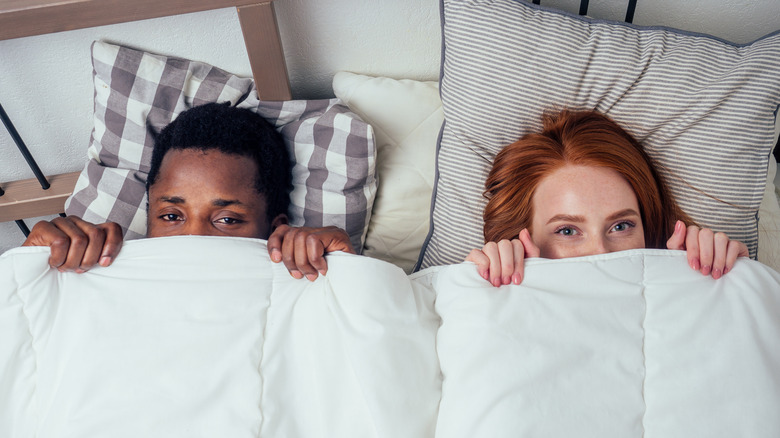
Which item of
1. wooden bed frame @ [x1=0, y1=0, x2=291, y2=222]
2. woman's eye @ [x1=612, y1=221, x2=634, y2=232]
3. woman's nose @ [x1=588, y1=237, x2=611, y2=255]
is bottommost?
woman's nose @ [x1=588, y1=237, x2=611, y2=255]

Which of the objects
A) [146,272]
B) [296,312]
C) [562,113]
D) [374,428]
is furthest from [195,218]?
[562,113]

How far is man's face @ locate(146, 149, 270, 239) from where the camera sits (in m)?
1.04

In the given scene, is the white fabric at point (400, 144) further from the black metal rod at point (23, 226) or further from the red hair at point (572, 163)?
the black metal rod at point (23, 226)

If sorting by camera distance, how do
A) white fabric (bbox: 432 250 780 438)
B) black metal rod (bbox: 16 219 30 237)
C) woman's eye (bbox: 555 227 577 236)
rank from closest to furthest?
white fabric (bbox: 432 250 780 438)
woman's eye (bbox: 555 227 577 236)
black metal rod (bbox: 16 219 30 237)

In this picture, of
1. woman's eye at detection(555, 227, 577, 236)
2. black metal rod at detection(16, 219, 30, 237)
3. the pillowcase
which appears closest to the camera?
woman's eye at detection(555, 227, 577, 236)

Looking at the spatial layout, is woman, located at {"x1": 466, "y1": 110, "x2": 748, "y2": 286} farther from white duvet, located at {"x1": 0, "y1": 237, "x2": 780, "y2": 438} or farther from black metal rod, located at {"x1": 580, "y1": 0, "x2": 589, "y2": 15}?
black metal rod, located at {"x1": 580, "y1": 0, "x2": 589, "y2": 15}

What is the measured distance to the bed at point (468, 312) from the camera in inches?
31.3

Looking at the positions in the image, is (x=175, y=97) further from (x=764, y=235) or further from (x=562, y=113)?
(x=764, y=235)

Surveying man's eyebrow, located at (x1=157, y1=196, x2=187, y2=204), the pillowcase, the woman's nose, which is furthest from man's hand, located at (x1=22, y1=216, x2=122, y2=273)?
the woman's nose

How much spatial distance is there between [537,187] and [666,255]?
0.82ft

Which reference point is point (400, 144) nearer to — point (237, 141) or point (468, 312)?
point (237, 141)

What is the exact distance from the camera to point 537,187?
1033 millimetres

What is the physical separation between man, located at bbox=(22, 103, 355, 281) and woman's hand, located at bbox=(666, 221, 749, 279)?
583 mm

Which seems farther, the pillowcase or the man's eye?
the pillowcase
